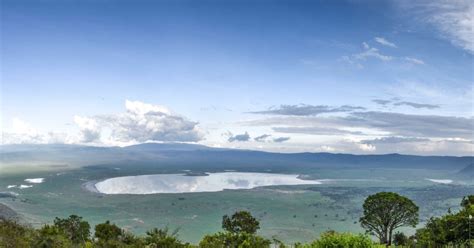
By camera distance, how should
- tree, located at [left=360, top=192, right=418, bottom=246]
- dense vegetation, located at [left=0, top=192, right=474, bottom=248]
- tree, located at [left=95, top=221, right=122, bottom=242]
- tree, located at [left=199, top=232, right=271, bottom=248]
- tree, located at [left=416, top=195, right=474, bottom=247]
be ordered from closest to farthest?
dense vegetation, located at [left=0, top=192, right=474, bottom=248] → tree, located at [left=416, top=195, right=474, bottom=247] → tree, located at [left=199, top=232, right=271, bottom=248] → tree, located at [left=360, top=192, right=418, bottom=246] → tree, located at [left=95, top=221, right=122, bottom=242]

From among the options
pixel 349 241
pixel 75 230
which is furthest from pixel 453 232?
pixel 75 230

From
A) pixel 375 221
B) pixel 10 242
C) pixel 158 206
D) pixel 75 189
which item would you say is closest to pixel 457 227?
pixel 375 221

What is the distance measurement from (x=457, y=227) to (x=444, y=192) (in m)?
143

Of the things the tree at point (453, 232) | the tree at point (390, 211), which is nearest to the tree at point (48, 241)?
the tree at point (390, 211)

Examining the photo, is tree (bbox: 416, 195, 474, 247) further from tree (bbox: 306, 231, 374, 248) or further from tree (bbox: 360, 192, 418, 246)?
tree (bbox: 306, 231, 374, 248)

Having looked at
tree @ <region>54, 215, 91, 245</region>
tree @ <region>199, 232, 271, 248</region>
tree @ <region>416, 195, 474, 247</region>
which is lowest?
tree @ <region>54, 215, 91, 245</region>

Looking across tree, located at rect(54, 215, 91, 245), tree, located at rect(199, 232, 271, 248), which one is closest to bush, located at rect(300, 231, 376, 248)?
tree, located at rect(199, 232, 271, 248)

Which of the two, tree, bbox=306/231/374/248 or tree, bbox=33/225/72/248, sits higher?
tree, bbox=306/231/374/248

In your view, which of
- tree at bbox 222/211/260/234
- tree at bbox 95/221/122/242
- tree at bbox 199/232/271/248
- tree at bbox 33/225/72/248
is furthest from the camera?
tree at bbox 222/211/260/234

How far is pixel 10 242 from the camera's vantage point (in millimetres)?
32875

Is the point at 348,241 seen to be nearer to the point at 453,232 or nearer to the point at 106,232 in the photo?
the point at 453,232

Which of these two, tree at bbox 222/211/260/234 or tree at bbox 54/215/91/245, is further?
tree at bbox 54/215/91/245

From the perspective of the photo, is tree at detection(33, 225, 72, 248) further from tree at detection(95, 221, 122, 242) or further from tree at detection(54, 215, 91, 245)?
tree at detection(54, 215, 91, 245)

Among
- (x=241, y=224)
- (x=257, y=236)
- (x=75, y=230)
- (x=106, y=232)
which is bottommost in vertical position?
(x=75, y=230)
